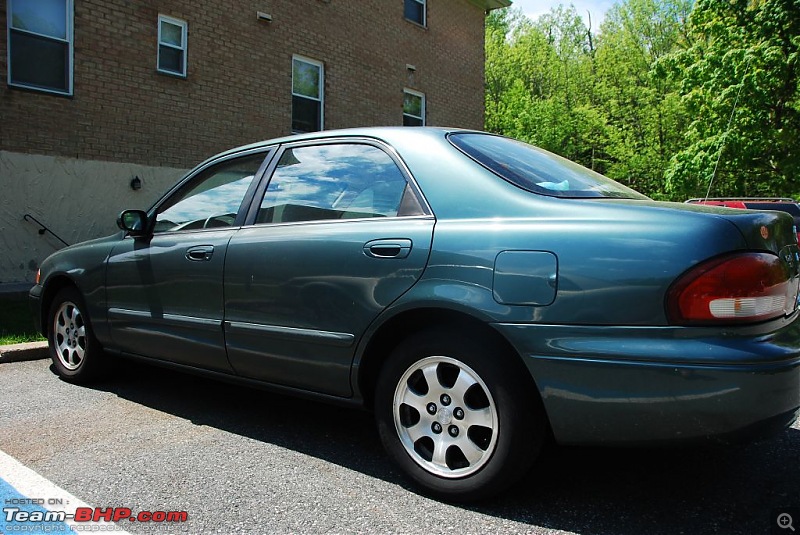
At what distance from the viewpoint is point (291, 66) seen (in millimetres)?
12703

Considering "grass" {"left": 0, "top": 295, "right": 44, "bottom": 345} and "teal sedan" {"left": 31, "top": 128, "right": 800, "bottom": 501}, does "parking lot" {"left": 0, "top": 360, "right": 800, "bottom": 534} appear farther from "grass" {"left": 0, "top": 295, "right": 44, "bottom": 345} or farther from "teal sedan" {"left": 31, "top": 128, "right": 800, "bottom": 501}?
"grass" {"left": 0, "top": 295, "right": 44, "bottom": 345}

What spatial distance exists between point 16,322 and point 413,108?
10871 mm

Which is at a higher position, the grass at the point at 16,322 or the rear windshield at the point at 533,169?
the rear windshield at the point at 533,169

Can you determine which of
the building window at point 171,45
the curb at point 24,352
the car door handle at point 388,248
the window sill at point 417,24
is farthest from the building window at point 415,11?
the car door handle at point 388,248

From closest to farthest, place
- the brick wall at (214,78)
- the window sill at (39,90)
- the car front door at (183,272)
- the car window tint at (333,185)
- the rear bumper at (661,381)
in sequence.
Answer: the rear bumper at (661,381) < the car window tint at (333,185) < the car front door at (183,272) < the window sill at (39,90) < the brick wall at (214,78)

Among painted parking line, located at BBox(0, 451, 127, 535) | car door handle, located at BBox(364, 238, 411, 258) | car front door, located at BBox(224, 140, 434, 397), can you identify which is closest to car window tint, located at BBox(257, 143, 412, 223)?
car front door, located at BBox(224, 140, 434, 397)

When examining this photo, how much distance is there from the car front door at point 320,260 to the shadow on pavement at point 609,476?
1.50 ft

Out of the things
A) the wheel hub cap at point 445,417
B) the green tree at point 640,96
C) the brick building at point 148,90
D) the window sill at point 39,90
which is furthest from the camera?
the green tree at point 640,96

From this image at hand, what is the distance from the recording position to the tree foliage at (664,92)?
15.4 meters

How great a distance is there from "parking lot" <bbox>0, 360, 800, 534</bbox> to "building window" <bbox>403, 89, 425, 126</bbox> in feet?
39.7

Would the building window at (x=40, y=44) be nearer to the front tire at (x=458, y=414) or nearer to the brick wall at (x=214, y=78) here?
the brick wall at (x=214, y=78)

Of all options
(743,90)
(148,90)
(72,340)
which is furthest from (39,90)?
(743,90)

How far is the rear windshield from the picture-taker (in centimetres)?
289

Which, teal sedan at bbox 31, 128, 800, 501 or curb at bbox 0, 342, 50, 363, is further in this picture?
curb at bbox 0, 342, 50, 363
